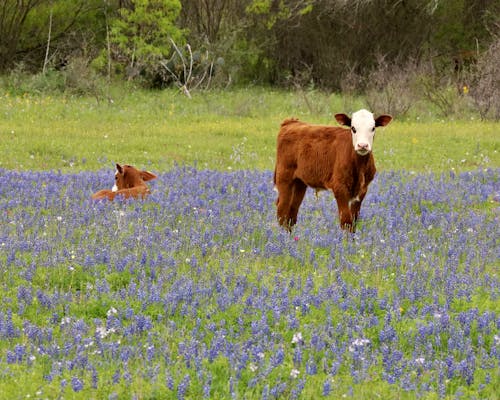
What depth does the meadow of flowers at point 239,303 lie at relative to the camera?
16.1 ft

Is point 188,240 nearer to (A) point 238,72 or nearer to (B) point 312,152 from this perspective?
(B) point 312,152

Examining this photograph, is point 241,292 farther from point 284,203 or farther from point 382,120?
point 382,120

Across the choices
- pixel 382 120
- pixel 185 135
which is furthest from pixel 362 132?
pixel 185 135

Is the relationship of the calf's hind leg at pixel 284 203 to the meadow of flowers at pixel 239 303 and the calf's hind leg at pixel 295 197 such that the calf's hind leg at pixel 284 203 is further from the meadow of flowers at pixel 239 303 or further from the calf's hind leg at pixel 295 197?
the meadow of flowers at pixel 239 303

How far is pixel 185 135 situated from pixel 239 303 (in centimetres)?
1360

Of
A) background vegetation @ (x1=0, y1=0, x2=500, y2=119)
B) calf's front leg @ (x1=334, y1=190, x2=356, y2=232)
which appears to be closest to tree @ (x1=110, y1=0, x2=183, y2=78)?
background vegetation @ (x1=0, y1=0, x2=500, y2=119)

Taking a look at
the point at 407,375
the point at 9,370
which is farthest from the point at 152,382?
the point at 407,375

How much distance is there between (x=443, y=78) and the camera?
91.1 feet

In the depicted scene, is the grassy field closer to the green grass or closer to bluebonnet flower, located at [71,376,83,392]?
bluebonnet flower, located at [71,376,83,392]

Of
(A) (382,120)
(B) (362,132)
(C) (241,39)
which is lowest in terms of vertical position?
(B) (362,132)

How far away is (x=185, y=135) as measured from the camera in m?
19.5

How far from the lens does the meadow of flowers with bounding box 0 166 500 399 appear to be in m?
4.89

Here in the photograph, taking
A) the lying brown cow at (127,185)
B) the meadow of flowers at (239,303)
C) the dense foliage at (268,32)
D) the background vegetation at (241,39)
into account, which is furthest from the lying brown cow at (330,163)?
the dense foliage at (268,32)

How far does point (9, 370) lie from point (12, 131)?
1466cm
